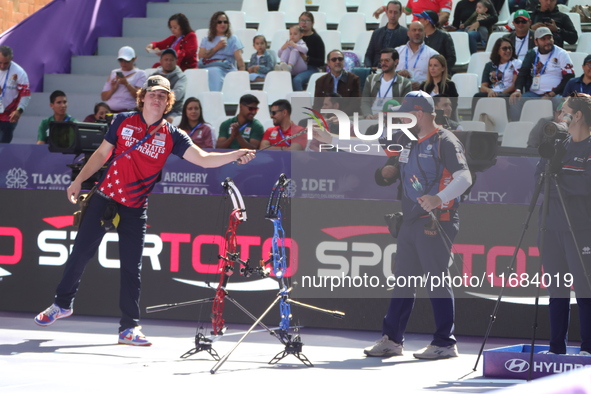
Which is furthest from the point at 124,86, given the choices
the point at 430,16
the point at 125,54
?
the point at 430,16

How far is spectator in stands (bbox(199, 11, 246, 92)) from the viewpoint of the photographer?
1177cm

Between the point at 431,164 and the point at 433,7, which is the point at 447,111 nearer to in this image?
the point at 431,164

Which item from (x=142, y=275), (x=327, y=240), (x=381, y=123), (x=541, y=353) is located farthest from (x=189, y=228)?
(x=541, y=353)

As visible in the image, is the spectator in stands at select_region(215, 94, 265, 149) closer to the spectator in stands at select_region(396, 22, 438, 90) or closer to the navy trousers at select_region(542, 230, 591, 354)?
the spectator in stands at select_region(396, 22, 438, 90)

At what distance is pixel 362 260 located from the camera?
7.46 m

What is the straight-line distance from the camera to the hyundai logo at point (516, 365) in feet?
18.2

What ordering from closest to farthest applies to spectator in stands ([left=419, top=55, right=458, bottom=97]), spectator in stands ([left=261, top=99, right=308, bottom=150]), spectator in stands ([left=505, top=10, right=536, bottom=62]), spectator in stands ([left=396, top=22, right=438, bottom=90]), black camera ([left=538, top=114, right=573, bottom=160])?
1. black camera ([left=538, top=114, right=573, bottom=160])
2. spectator in stands ([left=261, top=99, right=308, bottom=150])
3. spectator in stands ([left=419, top=55, right=458, bottom=97])
4. spectator in stands ([left=396, top=22, right=438, bottom=90])
5. spectator in stands ([left=505, top=10, right=536, bottom=62])

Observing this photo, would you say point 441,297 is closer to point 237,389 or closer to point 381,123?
point 381,123

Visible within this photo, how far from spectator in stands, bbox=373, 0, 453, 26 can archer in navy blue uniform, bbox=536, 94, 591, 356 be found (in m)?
6.56

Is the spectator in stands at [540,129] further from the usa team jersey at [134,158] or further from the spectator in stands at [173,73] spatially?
the spectator in stands at [173,73]

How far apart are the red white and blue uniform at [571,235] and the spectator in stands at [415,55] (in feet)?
15.8

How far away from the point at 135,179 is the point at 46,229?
207cm

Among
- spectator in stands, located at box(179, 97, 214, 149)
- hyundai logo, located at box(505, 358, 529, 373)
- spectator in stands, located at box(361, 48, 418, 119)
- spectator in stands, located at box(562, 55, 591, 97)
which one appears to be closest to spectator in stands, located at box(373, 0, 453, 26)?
spectator in stands, located at box(361, 48, 418, 119)

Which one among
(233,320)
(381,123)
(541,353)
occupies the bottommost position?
(233,320)
